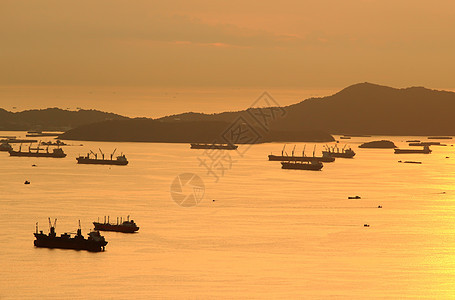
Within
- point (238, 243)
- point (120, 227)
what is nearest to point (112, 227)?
point (120, 227)

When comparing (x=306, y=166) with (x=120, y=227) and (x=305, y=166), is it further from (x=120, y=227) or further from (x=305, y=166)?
(x=120, y=227)

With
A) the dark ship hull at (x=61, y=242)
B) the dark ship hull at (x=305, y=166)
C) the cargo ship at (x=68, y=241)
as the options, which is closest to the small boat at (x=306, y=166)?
the dark ship hull at (x=305, y=166)

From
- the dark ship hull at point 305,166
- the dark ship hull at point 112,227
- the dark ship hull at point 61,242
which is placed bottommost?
the dark ship hull at point 61,242

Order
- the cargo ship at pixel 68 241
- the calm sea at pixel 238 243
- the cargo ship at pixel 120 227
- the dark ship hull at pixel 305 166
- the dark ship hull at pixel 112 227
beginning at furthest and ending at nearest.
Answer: the dark ship hull at pixel 305 166
the dark ship hull at pixel 112 227
the cargo ship at pixel 120 227
the cargo ship at pixel 68 241
the calm sea at pixel 238 243

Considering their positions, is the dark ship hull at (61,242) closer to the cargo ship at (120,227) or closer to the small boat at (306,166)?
the cargo ship at (120,227)

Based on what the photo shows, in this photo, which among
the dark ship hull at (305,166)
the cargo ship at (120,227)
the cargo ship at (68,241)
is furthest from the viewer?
the dark ship hull at (305,166)

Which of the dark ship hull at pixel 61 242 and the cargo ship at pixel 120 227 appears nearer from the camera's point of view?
the dark ship hull at pixel 61 242

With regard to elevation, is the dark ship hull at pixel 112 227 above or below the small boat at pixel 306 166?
below

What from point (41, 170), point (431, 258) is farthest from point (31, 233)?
point (41, 170)
